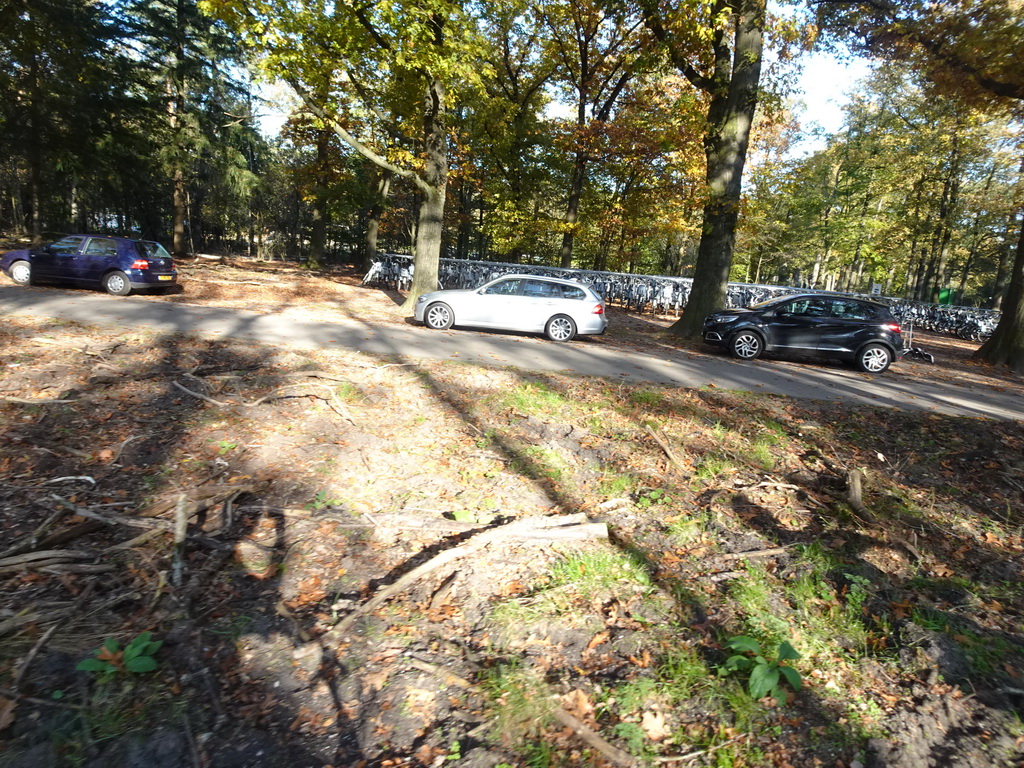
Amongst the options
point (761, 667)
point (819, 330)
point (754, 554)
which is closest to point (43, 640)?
point (761, 667)

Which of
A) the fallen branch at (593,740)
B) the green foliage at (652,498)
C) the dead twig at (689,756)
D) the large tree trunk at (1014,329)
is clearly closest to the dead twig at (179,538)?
the fallen branch at (593,740)

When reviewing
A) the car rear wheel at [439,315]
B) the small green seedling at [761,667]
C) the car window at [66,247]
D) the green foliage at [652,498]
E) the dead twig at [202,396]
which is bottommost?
the small green seedling at [761,667]

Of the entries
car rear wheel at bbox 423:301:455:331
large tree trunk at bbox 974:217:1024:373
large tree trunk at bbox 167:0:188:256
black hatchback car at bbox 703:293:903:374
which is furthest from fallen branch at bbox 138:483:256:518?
large tree trunk at bbox 167:0:188:256

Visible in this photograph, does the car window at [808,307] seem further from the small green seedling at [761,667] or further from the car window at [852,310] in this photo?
the small green seedling at [761,667]

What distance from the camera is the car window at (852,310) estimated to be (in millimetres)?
12773

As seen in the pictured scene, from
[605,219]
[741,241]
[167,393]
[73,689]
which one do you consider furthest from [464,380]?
[741,241]

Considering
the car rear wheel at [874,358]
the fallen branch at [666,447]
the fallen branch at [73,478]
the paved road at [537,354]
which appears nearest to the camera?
the fallen branch at [73,478]

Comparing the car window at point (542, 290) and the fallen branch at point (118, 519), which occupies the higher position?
the car window at point (542, 290)

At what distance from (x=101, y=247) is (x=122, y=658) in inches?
586

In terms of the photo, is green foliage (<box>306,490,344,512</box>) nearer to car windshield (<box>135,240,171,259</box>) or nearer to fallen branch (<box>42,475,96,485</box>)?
fallen branch (<box>42,475,96,485</box>)

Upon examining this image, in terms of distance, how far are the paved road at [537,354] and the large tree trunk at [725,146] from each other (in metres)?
2.62

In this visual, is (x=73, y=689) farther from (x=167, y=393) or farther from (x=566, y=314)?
(x=566, y=314)

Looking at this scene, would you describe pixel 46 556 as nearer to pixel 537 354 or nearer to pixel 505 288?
pixel 537 354

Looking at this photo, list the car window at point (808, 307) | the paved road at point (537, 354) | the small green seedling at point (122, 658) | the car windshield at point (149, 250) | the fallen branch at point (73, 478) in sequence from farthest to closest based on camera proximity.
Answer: the car windshield at point (149, 250), the car window at point (808, 307), the paved road at point (537, 354), the fallen branch at point (73, 478), the small green seedling at point (122, 658)
